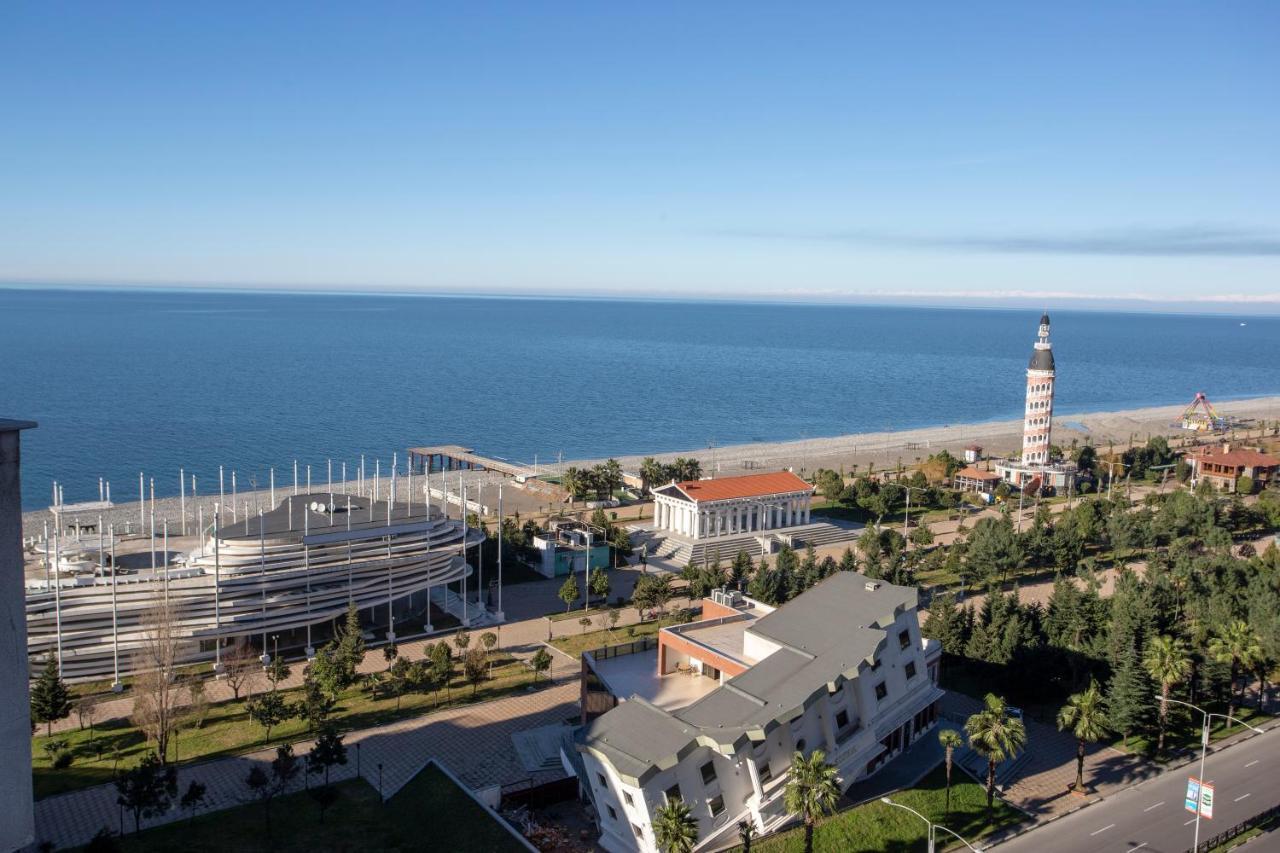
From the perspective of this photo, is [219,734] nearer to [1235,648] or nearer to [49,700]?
[49,700]

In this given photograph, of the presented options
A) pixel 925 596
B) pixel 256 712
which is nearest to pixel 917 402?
pixel 925 596

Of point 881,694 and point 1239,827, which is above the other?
point 881,694

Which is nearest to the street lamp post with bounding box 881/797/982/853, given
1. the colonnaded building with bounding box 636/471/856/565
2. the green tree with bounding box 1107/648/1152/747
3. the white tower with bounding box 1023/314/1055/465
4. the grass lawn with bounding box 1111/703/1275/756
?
the green tree with bounding box 1107/648/1152/747

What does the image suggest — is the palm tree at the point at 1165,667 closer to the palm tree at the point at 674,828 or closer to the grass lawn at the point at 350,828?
the palm tree at the point at 674,828

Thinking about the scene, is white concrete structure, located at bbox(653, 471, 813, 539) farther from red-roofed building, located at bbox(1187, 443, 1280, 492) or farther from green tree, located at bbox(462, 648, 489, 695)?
red-roofed building, located at bbox(1187, 443, 1280, 492)

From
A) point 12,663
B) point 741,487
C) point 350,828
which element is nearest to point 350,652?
point 350,828

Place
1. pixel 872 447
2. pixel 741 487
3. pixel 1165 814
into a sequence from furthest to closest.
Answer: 1. pixel 872 447
2. pixel 741 487
3. pixel 1165 814

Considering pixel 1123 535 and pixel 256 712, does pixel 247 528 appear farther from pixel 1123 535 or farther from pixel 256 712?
pixel 1123 535
